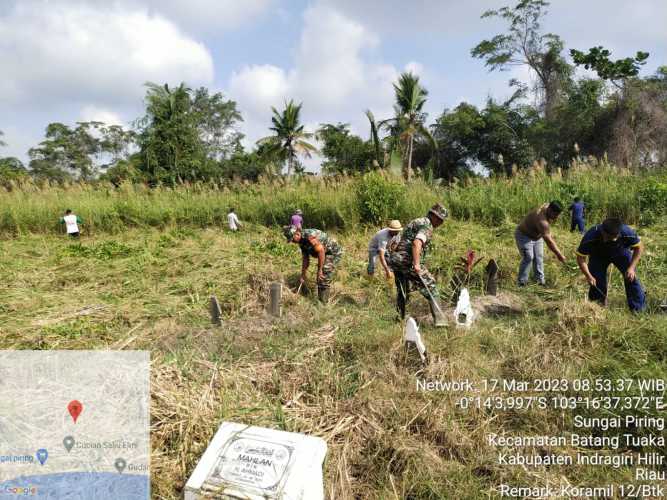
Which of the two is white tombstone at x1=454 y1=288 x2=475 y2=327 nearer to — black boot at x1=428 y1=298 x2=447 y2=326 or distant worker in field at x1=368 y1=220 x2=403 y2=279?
black boot at x1=428 y1=298 x2=447 y2=326

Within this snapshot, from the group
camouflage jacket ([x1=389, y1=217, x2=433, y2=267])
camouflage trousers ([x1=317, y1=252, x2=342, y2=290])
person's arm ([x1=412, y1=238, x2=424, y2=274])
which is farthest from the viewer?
camouflage trousers ([x1=317, y1=252, x2=342, y2=290])

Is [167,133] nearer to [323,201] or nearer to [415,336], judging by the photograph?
[323,201]

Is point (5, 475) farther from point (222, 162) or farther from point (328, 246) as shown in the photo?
point (222, 162)

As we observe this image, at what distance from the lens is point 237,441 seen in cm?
216

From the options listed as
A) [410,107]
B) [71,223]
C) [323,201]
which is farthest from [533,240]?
[410,107]

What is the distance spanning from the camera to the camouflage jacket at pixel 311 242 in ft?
18.0

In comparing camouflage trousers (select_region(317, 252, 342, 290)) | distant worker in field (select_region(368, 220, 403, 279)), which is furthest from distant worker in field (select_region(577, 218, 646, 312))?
camouflage trousers (select_region(317, 252, 342, 290))

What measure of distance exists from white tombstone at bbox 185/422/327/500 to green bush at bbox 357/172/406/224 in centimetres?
730

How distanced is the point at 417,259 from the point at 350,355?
125 cm

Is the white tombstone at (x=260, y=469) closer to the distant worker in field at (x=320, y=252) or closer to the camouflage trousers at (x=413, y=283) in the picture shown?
the camouflage trousers at (x=413, y=283)

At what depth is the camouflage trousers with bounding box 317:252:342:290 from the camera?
5.54 metres

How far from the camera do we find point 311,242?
5473mm

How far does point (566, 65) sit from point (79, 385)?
2318 centimetres

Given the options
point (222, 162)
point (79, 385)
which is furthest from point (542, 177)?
point (222, 162)
